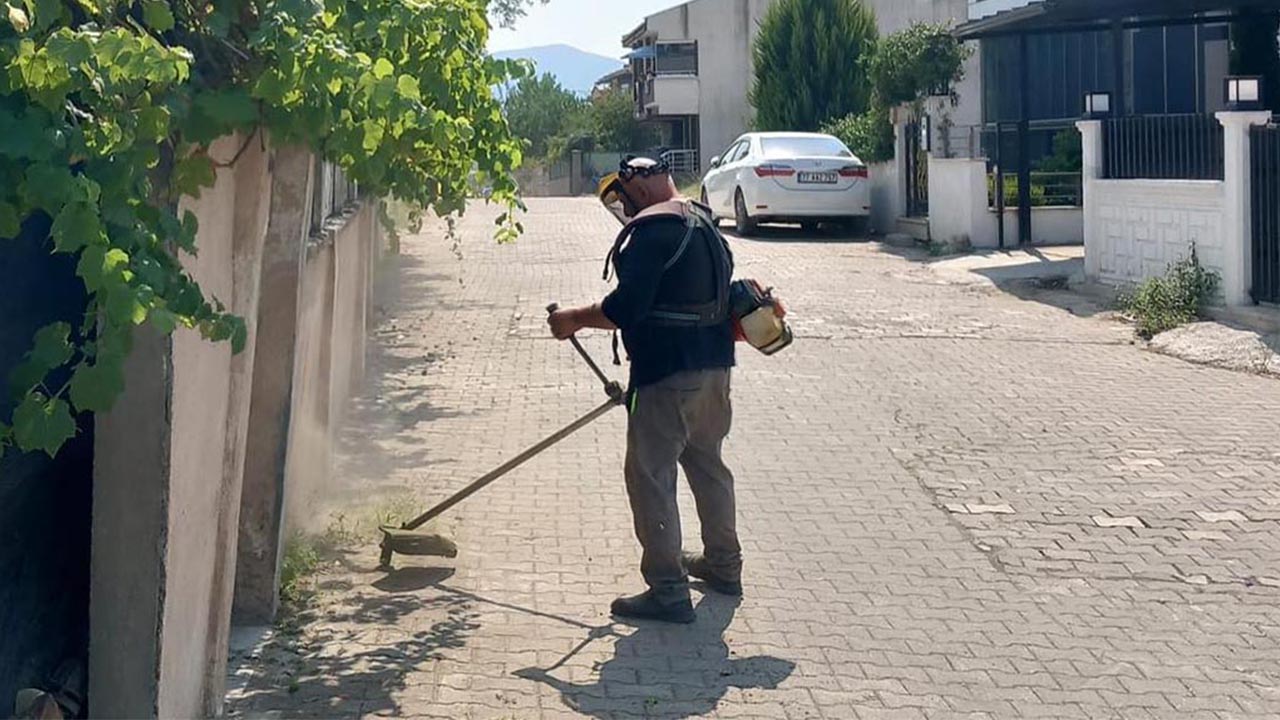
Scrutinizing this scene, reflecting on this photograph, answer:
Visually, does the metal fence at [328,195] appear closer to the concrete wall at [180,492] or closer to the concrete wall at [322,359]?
the concrete wall at [322,359]

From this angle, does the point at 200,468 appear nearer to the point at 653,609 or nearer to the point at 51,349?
the point at 51,349

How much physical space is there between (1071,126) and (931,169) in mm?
3465

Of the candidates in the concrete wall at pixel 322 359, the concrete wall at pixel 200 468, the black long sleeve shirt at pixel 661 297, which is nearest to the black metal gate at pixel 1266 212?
the concrete wall at pixel 322 359

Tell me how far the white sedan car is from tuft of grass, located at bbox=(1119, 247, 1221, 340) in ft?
24.2

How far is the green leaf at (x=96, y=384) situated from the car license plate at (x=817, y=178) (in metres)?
18.3

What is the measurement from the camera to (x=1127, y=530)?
821 centimetres

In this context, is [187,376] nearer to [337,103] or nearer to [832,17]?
[337,103]

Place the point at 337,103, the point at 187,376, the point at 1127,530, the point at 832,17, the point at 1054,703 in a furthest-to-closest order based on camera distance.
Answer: the point at 832,17 < the point at 1127,530 < the point at 1054,703 < the point at 187,376 < the point at 337,103

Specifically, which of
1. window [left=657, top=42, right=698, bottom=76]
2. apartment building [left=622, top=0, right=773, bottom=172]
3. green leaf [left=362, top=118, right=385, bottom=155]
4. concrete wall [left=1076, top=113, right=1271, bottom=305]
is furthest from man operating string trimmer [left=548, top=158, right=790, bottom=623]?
window [left=657, top=42, right=698, bottom=76]

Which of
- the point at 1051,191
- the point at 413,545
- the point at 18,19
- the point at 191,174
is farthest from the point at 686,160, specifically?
the point at 18,19

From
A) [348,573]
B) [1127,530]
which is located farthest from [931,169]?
[348,573]

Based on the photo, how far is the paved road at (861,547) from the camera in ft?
19.8

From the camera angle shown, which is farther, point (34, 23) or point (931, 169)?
point (931, 169)

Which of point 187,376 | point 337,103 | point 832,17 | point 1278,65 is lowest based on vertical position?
point 187,376
